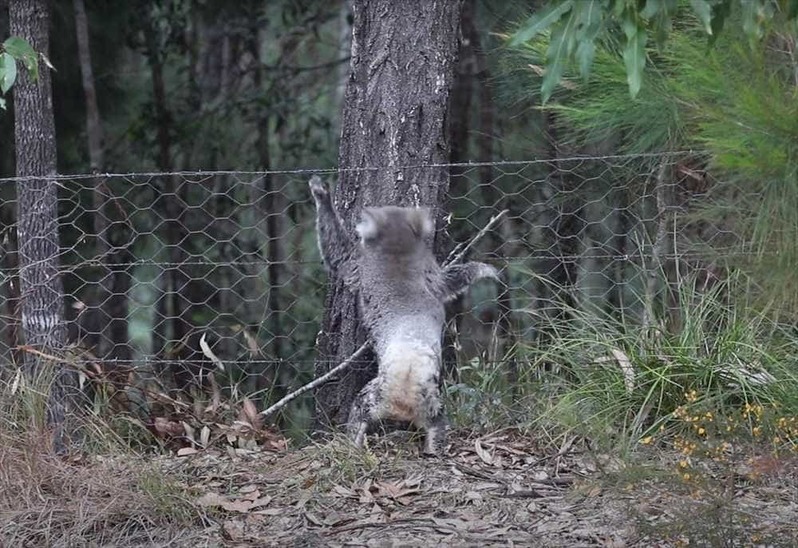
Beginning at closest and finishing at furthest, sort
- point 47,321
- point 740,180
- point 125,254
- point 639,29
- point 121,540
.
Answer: point 639,29 < point 740,180 < point 121,540 < point 47,321 < point 125,254

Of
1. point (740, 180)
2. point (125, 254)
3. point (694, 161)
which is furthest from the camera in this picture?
point (125, 254)

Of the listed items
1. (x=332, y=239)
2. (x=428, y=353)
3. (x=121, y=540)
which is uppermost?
(x=332, y=239)

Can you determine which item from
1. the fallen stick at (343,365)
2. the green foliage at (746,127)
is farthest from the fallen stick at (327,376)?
the green foliage at (746,127)

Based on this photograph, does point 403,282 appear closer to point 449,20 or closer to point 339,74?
point 449,20

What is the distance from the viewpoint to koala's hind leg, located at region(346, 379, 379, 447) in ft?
14.6

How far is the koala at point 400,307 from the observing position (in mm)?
4414

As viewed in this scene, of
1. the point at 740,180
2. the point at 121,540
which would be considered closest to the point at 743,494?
the point at 740,180

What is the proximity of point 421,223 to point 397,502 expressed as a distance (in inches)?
42.0

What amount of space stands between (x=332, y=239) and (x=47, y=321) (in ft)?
4.07

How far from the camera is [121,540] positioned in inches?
155

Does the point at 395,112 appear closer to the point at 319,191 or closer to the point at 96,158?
the point at 319,191

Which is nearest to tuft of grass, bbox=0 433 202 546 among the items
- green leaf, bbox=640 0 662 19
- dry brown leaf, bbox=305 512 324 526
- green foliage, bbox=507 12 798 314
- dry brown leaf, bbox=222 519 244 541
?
dry brown leaf, bbox=222 519 244 541

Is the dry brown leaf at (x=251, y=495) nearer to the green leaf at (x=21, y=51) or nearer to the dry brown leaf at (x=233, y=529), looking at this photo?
the dry brown leaf at (x=233, y=529)

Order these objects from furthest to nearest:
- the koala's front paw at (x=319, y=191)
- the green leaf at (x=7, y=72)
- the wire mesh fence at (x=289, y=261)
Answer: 1. the wire mesh fence at (x=289, y=261)
2. the koala's front paw at (x=319, y=191)
3. the green leaf at (x=7, y=72)
